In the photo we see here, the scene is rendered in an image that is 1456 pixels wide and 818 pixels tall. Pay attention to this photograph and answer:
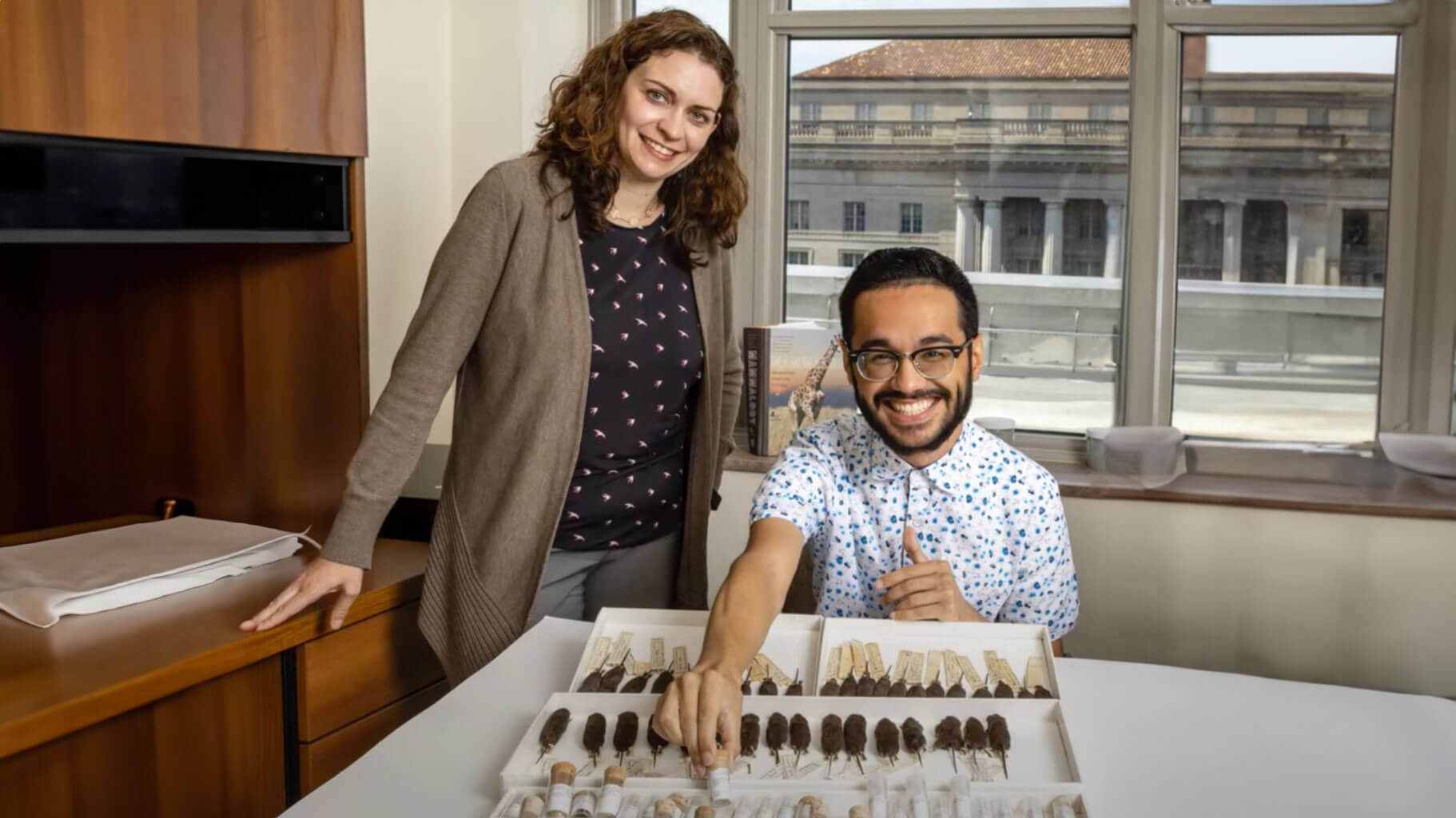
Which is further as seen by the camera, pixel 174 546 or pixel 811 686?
pixel 174 546

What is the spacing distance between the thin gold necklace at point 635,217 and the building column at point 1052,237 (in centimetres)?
113

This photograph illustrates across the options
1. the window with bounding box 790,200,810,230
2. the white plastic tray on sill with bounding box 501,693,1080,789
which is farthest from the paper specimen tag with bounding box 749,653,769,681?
the window with bounding box 790,200,810,230

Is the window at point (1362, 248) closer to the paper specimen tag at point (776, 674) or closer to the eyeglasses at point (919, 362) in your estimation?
the eyeglasses at point (919, 362)

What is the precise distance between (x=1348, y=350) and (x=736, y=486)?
127cm

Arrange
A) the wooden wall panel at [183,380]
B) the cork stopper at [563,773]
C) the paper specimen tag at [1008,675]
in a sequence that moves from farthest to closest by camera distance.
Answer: the wooden wall panel at [183,380] → the paper specimen tag at [1008,675] → the cork stopper at [563,773]

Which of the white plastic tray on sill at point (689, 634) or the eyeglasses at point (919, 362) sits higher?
the eyeglasses at point (919, 362)

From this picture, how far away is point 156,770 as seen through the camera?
5.25 ft

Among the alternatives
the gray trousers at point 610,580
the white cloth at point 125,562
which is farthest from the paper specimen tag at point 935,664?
the white cloth at point 125,562

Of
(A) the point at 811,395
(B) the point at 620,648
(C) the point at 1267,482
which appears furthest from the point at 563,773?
(C) the point at 1267,482

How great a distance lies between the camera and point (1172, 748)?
1204 mm

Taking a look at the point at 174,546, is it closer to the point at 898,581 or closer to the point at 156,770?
the point at 156,770

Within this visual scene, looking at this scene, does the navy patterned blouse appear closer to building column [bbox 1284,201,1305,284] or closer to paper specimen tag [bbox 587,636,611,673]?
paper specimen tag [bbox 587,636,611,673]

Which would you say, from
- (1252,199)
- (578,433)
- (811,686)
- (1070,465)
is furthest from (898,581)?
(1252,199)

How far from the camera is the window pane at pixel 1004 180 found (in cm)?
266
